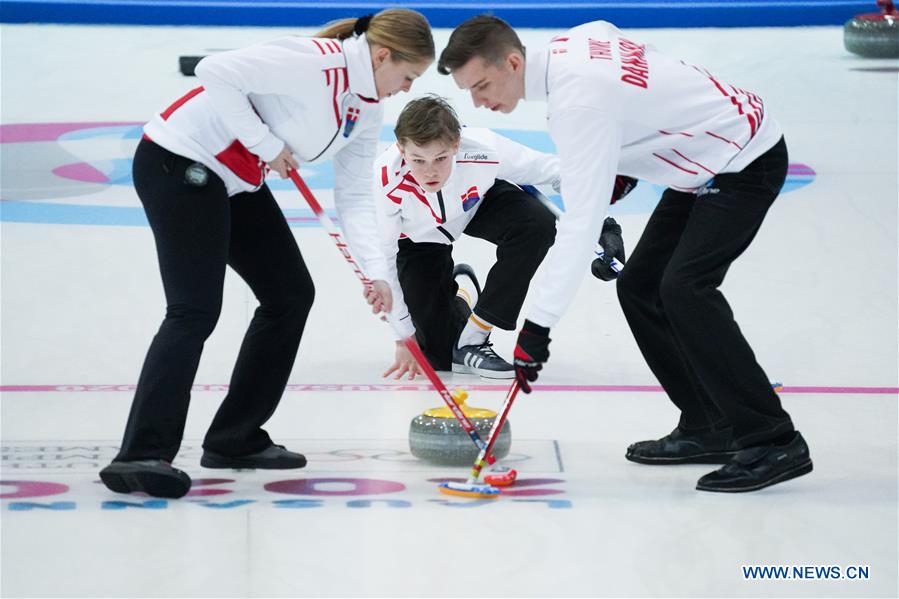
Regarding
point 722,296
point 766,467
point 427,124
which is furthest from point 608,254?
point 766,467

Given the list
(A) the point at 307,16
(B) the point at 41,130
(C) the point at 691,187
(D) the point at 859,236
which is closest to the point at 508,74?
(C) the point at 691,187

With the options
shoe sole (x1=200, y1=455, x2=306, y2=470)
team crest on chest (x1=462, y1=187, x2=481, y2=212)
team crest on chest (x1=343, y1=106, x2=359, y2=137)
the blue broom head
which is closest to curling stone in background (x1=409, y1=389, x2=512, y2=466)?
the blue broom head

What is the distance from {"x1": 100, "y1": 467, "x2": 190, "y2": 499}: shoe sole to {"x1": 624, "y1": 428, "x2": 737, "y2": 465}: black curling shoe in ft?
3.64

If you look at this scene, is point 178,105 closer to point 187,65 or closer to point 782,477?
point 782,477

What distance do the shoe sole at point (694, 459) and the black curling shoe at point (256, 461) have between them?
2.73 feet

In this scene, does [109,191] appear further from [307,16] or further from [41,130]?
[307,16]

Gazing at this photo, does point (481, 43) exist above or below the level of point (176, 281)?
above

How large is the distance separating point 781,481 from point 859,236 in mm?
2655

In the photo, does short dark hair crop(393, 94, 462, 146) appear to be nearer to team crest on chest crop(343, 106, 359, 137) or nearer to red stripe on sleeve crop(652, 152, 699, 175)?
team crest on chest crop(343, 106, 359, 137)

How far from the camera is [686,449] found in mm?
3422

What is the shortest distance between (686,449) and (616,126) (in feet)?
2.97

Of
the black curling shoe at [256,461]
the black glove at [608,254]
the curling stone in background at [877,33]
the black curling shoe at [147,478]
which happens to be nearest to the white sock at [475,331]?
the black glove at [608,254]

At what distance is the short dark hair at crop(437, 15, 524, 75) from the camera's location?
2.93m

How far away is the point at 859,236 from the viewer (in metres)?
5.59
